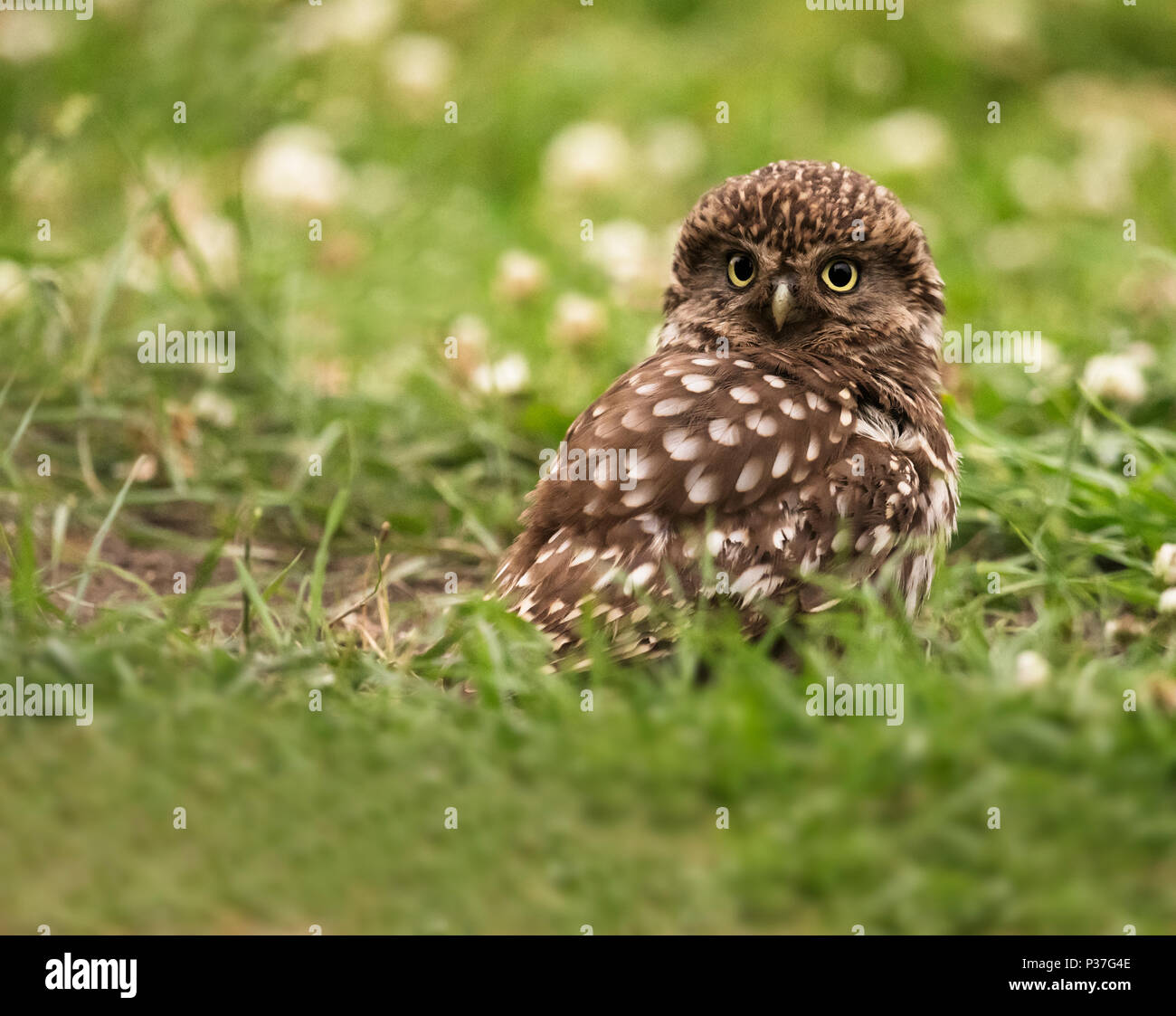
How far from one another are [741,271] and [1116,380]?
1478 mm

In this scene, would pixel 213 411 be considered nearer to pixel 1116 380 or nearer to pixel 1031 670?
pixel 1116 380

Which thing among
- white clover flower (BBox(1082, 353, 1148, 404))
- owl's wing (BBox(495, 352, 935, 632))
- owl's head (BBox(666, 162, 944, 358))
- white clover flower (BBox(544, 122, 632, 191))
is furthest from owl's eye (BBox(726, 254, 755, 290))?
white clover flower (BBox(544, 122, 632, 191))

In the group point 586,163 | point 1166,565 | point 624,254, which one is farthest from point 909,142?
point 1166,565

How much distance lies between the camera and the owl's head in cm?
382

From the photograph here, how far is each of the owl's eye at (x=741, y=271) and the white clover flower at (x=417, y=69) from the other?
577cm

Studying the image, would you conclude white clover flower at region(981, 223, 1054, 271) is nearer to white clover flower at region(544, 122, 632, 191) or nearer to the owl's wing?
white clover flower at region(544, 122, 632, 191)

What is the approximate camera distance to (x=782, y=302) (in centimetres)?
381

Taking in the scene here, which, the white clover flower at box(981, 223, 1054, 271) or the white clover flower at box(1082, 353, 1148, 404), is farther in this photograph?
the white clover flower at box(981, 223, 1054, 271)

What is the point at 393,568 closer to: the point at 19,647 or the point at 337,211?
the point at 19,647

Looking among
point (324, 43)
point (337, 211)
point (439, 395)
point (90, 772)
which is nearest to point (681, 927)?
point (90, 772)

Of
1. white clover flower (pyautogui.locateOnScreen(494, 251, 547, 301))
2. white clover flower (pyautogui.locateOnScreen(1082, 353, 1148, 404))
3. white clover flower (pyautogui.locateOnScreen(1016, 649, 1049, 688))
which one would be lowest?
white clover flower (pyautogui.locateOnScreen(1016, 649, 1049, 688))

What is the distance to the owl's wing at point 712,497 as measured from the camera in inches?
132

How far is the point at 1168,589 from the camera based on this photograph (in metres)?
3.67

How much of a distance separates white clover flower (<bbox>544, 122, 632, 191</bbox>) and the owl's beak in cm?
426
